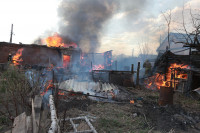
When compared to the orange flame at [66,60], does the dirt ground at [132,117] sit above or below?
below

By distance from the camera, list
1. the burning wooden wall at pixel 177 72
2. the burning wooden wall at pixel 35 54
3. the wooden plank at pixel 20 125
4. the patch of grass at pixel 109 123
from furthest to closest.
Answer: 1. the burning wooden wall at pixel 35 54
2. the burning wooden wall at pixel 177 72
3. the patch of grass at pixel 109 123
4. the wooden plank at pixel 20 125

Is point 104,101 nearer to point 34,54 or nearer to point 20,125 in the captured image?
point 20,125

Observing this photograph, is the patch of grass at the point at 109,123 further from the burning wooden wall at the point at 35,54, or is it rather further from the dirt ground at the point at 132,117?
the burning wooden wall at the point at 35,54

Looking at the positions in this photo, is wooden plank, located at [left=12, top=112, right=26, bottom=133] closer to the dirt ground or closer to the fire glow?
the dirt ground

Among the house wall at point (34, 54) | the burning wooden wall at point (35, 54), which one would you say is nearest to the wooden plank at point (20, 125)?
the burning wooden wall at point (35, 54)

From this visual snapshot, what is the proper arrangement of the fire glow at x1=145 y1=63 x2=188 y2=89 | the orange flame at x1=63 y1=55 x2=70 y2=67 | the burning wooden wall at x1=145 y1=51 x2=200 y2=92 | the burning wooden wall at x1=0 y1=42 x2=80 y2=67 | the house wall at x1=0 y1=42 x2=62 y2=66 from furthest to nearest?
the orange flame at x1=63 y1=55 x2=70 y2=67, the burning wooden wall at x1=0 y1=42 x2=80 y2=67, the house wall at x1=0 y1=42 x2=62 y2=66, the fire glow at x1=145 y1=63 x2=188 y2=89, the burning wooden wall at x1=145 y1=51 x2=200 y2=92

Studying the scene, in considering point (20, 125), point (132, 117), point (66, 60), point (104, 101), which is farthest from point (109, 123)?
point (66, 60)

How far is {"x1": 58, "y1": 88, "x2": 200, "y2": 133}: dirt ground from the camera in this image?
197 inches

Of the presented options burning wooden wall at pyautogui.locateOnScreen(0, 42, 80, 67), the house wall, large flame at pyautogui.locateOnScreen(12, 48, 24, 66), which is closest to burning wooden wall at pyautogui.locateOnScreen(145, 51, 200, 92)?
burning wooden wall at pyautogui.locateOnScreen(0, 42, 80, 67)

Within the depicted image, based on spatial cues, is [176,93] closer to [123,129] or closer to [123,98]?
[123,98]

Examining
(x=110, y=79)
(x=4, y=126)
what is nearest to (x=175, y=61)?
(x=110, y=79)

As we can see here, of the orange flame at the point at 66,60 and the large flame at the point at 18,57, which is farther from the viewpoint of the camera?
the orange flame at the point at 66,60

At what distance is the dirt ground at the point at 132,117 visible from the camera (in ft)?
16.4

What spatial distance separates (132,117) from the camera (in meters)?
6.01
